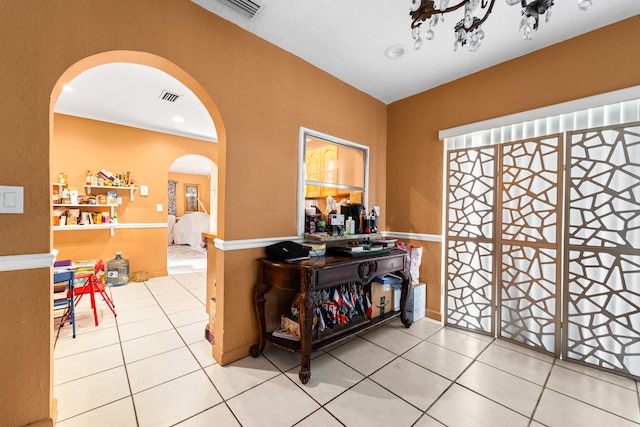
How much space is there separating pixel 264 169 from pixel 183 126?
3088 mm

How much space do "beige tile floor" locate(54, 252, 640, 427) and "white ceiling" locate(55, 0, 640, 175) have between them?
275 centimetres

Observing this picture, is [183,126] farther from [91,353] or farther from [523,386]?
[523,386]

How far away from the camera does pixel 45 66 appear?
1.31m

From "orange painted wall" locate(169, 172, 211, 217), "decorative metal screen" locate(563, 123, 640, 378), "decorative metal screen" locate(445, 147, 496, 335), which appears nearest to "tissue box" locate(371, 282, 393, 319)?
"decorative metal screen" locate(445, 147, 496, 335)

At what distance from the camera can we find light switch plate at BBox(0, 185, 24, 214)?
1.22 metres

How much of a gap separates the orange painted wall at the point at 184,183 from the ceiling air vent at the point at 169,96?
6.01m

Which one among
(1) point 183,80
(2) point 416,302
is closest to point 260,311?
(2) point 416,302

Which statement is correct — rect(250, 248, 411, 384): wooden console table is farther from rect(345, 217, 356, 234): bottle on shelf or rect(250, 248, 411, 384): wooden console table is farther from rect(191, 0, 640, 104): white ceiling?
rect(191, 0, 640, 104): white ceiling

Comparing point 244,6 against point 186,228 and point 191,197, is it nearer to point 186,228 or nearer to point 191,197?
point 186,228

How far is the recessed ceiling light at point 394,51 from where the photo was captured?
2.24 m

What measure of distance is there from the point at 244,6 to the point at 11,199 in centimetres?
185

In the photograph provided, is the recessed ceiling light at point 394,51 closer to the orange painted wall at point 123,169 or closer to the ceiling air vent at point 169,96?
the ceiling air vent at point 169,96

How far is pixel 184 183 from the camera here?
28.4 feet

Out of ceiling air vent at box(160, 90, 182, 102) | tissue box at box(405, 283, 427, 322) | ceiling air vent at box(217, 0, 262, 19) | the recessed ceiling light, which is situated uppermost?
the recessed ceiling light
